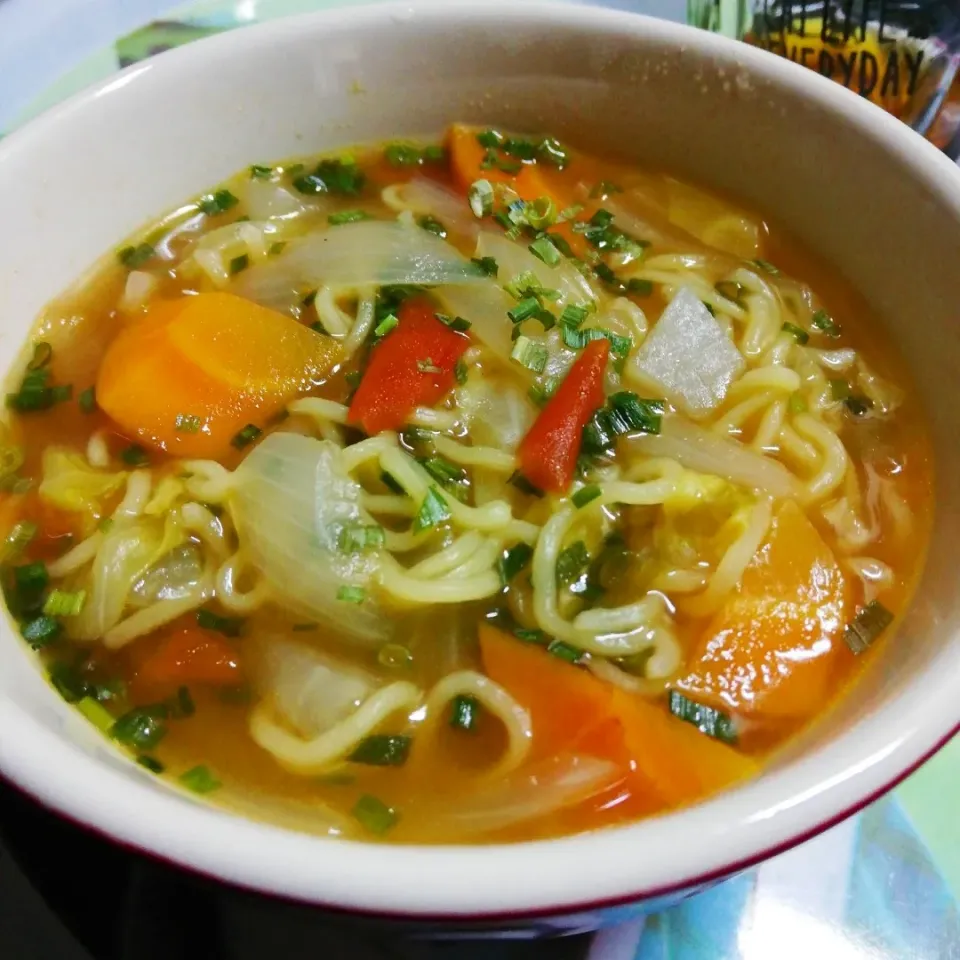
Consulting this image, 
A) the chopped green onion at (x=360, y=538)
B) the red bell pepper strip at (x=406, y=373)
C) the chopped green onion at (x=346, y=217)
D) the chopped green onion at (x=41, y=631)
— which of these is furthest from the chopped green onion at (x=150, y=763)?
the chopped green onion at (x=346, y=217)

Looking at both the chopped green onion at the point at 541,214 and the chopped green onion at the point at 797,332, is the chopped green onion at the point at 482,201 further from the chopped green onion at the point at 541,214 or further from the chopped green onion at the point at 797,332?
the chopped green onion at the point at 797,332

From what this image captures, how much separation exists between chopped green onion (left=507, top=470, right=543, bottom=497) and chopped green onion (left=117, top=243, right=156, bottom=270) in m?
1.01

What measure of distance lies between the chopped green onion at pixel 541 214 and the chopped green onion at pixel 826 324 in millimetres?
609

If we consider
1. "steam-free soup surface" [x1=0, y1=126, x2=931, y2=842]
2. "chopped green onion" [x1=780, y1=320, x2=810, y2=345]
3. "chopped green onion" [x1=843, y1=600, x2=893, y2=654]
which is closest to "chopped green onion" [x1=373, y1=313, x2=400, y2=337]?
"steam-free soup surface" [x1=0, y1=126, x2=931, y2=842]

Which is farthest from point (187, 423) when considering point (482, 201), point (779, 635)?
point (779, 635)

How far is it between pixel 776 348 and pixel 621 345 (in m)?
0.35

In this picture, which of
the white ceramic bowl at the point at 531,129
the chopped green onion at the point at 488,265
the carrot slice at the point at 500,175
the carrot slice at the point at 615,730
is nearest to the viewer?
the white ceramic bowl at the point at 531,129

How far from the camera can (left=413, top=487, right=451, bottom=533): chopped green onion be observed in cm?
159

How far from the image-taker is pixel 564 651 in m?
1.51

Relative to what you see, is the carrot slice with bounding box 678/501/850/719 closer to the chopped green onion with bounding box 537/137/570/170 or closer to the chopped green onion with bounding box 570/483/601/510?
the chopped green onion with bounding box 570/483/601/510

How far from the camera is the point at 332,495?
1.57m

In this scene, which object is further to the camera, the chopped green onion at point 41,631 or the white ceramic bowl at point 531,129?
the chopped green onion at point 41,631

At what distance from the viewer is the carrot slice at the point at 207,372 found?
5.80ft

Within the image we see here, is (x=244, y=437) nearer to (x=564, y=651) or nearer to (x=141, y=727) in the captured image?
(x=141, y=727)
